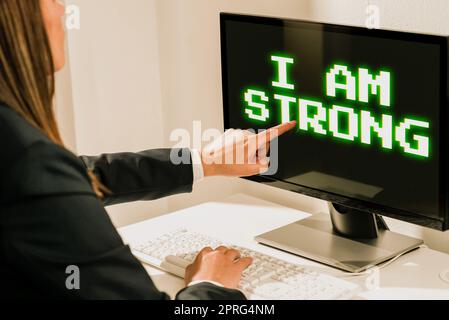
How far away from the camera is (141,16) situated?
198 cm

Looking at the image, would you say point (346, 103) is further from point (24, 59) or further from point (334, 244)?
point (24, 59)

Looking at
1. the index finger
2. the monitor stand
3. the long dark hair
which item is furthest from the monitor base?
the long dark hair

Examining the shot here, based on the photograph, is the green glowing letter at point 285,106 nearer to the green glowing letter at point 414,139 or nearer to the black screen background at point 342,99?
the black screen background at point 342,99

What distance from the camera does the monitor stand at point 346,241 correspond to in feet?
5.26

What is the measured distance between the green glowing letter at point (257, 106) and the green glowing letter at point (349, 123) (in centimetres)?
17

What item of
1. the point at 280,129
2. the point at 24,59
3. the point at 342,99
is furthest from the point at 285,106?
the point at 24,59

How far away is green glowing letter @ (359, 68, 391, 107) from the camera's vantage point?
1.48m

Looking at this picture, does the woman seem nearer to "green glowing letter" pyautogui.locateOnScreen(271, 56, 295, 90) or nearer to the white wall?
"green glowing letter" pyautogui.locateOnScreen(271, 56, 295, 90)

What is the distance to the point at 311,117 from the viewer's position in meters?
1.63

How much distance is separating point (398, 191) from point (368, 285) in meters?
0.17

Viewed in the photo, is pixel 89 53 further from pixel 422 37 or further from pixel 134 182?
pixel 422 37

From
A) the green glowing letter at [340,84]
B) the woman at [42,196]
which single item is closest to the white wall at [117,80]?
the green glowing letter at [340,84]

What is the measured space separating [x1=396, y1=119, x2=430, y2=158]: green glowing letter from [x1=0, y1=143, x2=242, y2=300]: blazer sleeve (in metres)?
0.59

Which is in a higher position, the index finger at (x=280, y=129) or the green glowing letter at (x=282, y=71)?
the green glowing letter at (x=282, y=71)
